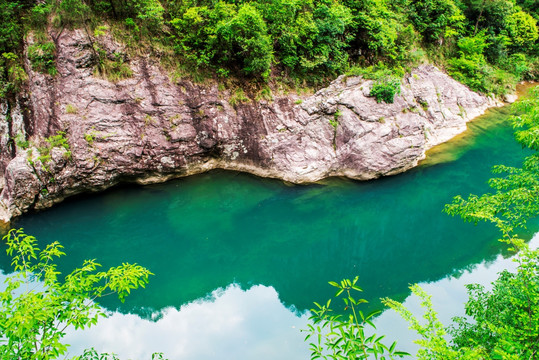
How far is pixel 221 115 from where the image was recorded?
1498cm

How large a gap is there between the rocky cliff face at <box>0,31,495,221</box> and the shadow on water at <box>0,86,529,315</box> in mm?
762

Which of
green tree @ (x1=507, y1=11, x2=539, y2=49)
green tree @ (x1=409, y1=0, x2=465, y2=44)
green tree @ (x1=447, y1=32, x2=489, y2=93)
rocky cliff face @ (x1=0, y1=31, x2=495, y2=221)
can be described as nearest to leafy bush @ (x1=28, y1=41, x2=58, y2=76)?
rocky cliff face @ (x1=0, y1=31, x2=495, y2=221)

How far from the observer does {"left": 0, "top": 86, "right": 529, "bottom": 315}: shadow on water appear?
35.9 feet

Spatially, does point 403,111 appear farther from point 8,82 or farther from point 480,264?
point 8,82

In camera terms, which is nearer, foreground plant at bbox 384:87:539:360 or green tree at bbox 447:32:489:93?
foreground plant at bbox 384:87:539:360

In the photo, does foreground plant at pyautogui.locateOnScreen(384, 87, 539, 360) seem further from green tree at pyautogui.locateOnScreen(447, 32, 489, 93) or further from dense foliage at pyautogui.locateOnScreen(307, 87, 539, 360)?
green tree at pyautogui.locateOnScreen(447, 32, 489, 93)

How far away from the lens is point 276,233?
12812 mm

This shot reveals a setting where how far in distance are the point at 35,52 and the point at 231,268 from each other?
11399 millimetres

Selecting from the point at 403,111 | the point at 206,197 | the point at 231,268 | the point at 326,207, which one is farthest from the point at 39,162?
the point at 403,111

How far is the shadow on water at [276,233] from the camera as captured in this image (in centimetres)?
1095

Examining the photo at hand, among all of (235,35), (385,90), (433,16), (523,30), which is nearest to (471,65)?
(433,16)

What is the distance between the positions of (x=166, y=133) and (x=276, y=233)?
6488mm

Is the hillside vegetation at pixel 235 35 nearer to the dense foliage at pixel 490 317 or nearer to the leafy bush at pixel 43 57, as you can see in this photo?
the leafy bush at pixel 43 57

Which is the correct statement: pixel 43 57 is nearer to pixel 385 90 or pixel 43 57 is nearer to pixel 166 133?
pixel 166 133
